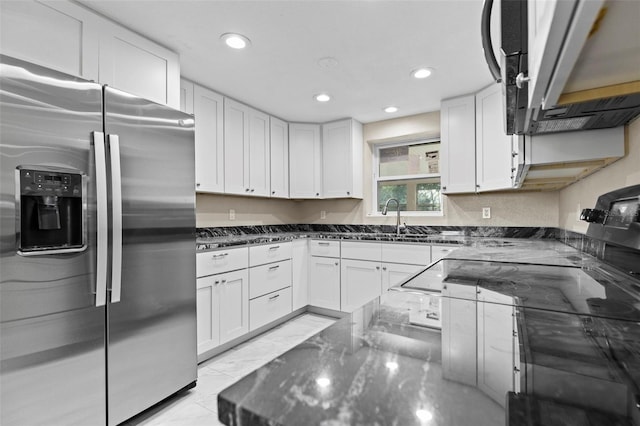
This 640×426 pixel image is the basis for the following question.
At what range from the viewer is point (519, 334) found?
55 centimetres

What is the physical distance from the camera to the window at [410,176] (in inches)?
144

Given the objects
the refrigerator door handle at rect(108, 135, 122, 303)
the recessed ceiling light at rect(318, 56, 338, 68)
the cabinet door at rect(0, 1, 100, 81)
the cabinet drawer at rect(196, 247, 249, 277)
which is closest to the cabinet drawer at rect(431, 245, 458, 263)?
the cabinet drawer at rect(196, 247, 249, 277)

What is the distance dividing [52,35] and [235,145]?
1.63m

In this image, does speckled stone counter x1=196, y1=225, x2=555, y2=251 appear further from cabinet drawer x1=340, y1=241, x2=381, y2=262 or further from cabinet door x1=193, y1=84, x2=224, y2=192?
cabinet door x1=193, y1=84, x2=224, y2=192

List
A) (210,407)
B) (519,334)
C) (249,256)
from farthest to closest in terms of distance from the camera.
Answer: (249,256) → (210,407) → (519,334)

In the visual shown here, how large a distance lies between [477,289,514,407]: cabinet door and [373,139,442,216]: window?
2982 millimetres

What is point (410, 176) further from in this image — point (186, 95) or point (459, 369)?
point (459, 369)

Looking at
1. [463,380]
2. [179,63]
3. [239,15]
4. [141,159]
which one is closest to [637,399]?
[463,380]

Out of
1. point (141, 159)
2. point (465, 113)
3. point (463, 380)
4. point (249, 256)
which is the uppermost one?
point (465, 113)

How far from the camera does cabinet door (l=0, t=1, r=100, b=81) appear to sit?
4.85 feet

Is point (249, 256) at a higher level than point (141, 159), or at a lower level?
lower

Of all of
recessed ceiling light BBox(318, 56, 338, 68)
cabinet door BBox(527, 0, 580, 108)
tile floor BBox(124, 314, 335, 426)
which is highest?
recessed ceiling light BBox(318, 56, 338, 68)

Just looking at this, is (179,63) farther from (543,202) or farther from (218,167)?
(543,202)

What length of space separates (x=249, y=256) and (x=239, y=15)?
6.01 ft
